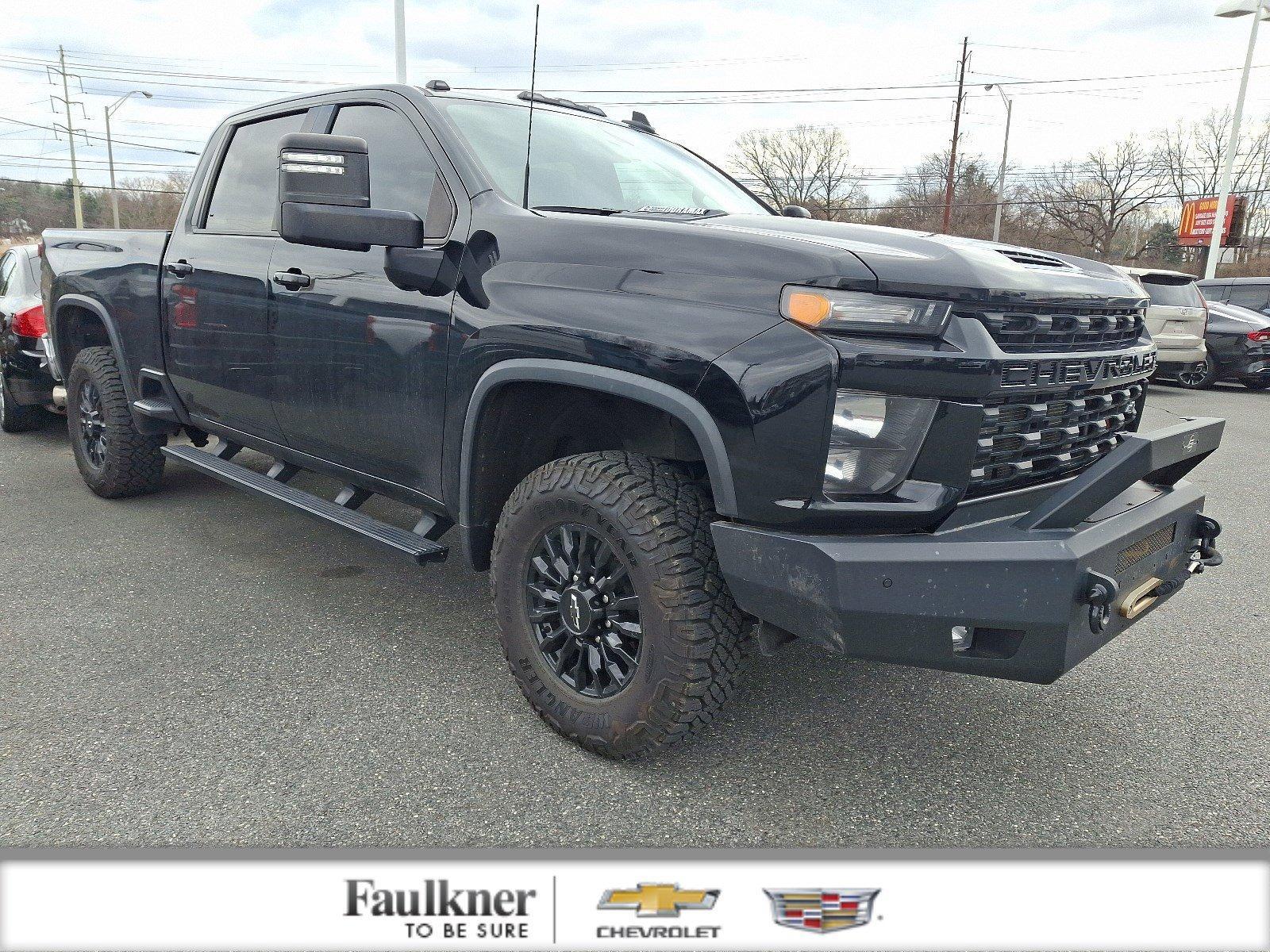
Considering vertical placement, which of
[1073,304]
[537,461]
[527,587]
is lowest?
[527,587]

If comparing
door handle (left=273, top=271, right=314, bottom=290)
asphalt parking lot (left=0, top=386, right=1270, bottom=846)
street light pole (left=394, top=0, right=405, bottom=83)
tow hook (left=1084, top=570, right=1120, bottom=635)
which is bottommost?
asphalt parking lot (left=0, top=386, right=1270, bottom=846)

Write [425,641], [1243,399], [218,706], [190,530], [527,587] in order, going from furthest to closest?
[1243,399], [190,530], [425,641], [218,706], [527,587]

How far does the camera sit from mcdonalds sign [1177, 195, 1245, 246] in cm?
2531

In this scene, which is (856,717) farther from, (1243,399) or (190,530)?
(1243,399)

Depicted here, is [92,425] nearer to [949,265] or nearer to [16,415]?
[16,415]

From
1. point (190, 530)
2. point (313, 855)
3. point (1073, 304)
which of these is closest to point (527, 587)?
point (313, 855)

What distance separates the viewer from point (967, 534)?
7.12 ft

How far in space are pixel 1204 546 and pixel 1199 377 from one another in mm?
12611

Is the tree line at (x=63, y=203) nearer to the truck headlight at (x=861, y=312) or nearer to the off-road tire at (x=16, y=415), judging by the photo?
the off-road tire at (x=16, y=415)

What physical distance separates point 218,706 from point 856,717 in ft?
6.66

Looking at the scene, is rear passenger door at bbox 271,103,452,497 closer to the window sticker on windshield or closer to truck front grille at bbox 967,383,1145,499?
the window sticker on windshield

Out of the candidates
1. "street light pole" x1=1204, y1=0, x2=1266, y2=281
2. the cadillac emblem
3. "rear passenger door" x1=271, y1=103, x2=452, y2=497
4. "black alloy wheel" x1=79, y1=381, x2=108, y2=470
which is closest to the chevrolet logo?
the cadillac emblem

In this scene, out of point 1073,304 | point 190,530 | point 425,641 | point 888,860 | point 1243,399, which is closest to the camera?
point 888,860

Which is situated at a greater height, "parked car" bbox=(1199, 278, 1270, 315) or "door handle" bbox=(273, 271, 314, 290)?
"door handle" bbox=(273, 271, 314, 290)
